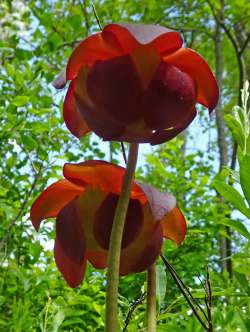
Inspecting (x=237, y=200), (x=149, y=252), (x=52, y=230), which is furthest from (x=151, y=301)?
(x=52, y=230)

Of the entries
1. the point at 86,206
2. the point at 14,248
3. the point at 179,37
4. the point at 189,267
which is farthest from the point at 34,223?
the point at 189,267

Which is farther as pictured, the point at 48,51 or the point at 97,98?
the point at 48,51

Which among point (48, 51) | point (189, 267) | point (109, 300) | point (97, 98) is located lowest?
point (109, 300)

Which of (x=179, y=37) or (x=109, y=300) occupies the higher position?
(x=179, y=37)

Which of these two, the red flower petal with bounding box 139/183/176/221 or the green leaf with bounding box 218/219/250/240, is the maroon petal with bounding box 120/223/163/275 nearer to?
the red flower petal with bounding box 139/183/176/221

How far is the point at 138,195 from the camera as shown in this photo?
355mm

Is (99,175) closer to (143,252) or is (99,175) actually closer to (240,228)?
(143,252)

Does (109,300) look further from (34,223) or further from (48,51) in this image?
(48,51)

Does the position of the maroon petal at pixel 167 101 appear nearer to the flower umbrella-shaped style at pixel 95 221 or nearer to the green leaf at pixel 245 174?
the flower umbrella-shaped style at pixel 95 221

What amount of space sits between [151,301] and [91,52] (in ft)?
0.50

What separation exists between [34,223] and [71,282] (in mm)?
47

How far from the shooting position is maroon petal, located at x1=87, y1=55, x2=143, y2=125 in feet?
1.01

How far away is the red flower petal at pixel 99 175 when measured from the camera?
350 millimetres

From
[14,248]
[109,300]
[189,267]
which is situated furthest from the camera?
[189,267]
